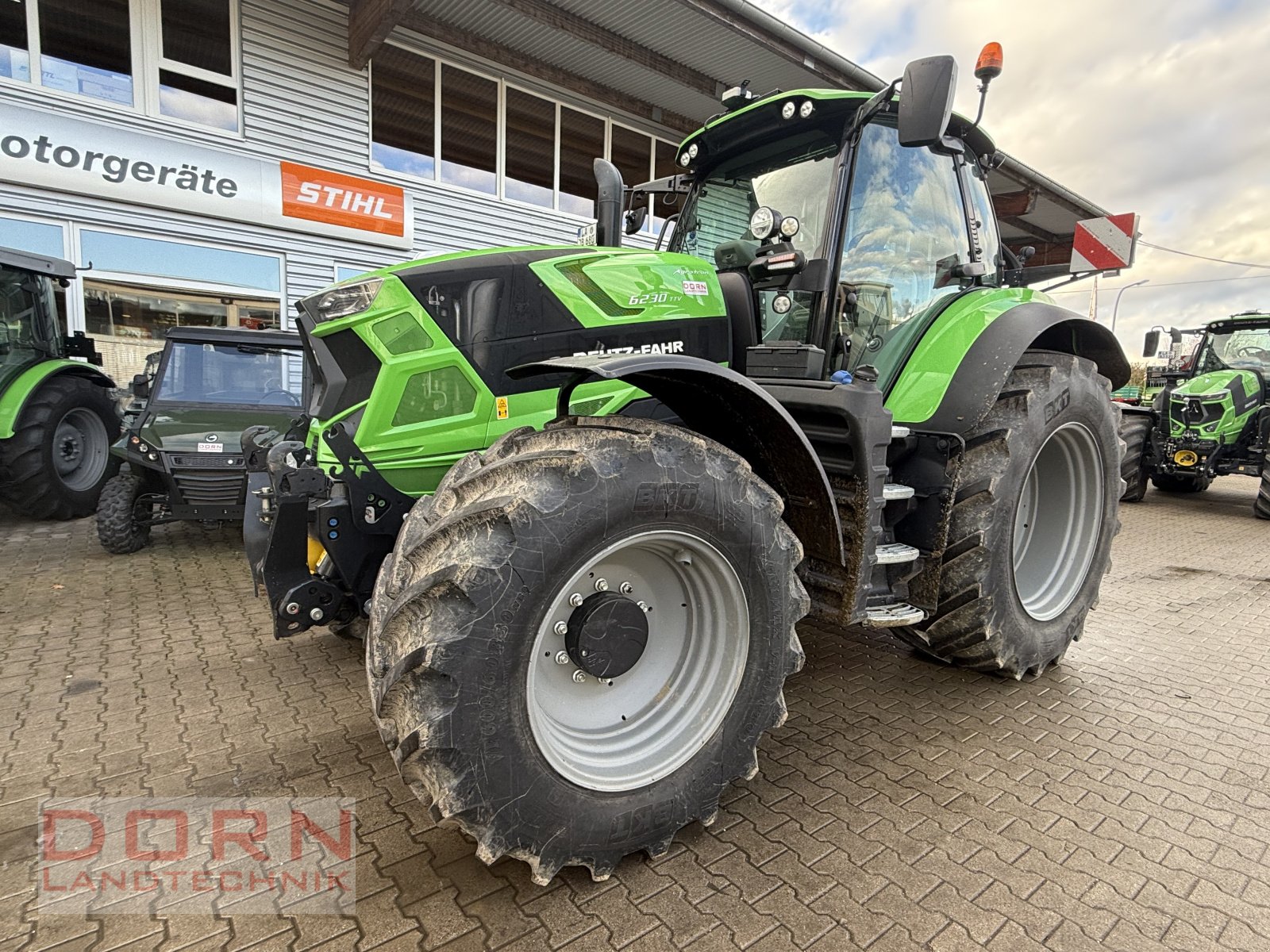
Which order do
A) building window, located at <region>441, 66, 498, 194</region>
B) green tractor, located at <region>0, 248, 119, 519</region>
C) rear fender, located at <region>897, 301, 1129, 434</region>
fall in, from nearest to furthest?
rear fender, located at <region>897, 301, 1129, 434</region> → green tractor, located at <region>0, 248, 119, 519</region> → building window, located at <region>441, 66, 498, 194</region>

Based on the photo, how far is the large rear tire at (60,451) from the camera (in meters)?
6.09

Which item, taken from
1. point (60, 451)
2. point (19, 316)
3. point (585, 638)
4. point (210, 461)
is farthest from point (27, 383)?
point (585, 638)

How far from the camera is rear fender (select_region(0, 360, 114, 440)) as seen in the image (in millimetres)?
6004

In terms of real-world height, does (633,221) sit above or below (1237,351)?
above

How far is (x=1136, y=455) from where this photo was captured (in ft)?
28.7

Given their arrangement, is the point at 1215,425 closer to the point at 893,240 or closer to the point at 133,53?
the point at 893,240

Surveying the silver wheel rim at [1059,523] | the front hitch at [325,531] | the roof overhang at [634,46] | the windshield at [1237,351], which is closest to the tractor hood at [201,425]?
the front hitch at [325,531]

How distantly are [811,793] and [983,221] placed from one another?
292 cm

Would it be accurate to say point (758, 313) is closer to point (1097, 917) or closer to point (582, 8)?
point (1097, 917)

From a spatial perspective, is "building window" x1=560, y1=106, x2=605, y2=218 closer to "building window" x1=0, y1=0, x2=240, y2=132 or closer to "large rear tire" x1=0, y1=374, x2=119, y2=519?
"building window" x1=0, y1=0, x2=240, y2=132

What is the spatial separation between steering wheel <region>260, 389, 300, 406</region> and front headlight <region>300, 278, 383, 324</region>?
13.8 ft

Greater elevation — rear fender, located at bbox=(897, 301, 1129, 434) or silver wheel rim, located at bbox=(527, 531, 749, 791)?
rear fender, located at bbox=(897, 301, 1129, 434)

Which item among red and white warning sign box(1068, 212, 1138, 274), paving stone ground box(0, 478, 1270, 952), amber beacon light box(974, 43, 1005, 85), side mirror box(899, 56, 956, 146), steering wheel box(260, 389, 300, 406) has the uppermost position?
red and white warning sign box(1068, 212, 1138, 274)

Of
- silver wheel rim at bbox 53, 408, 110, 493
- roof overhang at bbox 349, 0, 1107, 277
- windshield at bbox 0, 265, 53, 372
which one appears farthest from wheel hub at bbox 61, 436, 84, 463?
roof overhang at bbox 349, 0, 1107, 277
